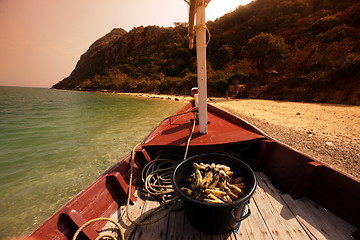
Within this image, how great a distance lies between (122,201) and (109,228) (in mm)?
334

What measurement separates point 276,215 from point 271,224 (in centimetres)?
15

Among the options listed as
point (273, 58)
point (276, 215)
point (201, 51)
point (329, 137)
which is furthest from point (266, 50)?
point (276, 215)

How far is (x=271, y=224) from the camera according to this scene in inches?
64.2

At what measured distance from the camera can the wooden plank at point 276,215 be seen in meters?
1.52

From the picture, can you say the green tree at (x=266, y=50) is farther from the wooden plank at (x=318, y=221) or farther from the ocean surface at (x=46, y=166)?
the wooden plank at (x=318, y=221)

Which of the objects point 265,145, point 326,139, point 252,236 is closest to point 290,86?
point 326,139

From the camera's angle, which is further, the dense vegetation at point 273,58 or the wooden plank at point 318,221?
the dense vegetation at point 273,58

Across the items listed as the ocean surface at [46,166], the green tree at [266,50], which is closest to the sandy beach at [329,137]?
the ocean surface at [46,166]

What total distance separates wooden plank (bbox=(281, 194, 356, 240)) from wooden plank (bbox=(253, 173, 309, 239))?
0.23 ft

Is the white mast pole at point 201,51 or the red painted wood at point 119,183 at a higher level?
the white mast pole at point 201,51

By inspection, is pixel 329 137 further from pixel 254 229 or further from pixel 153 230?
pixel 153 230

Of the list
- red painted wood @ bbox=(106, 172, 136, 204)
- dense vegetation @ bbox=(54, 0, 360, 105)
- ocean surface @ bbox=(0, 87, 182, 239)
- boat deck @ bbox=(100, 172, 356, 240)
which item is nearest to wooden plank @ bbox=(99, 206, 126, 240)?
boat deck @ bbox=(100, 172, 356, 240)

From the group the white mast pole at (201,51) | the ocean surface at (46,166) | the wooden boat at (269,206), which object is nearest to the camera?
the wooden boat at (269,206)

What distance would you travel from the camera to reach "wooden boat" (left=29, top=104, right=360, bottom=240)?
145cm
